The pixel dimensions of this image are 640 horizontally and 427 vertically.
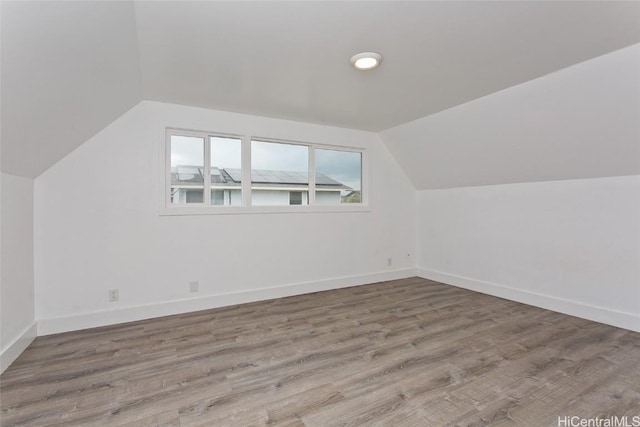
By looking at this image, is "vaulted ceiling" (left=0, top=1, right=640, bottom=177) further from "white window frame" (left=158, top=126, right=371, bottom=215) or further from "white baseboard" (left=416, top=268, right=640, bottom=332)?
"white baseboard" (left=416, top=268, right=640, bottom=332)

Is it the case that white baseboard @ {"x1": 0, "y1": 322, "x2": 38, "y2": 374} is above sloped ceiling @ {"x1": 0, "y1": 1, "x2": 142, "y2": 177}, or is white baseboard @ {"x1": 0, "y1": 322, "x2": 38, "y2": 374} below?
below

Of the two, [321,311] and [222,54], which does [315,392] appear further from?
[222,54]

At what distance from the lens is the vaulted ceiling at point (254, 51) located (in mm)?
1653

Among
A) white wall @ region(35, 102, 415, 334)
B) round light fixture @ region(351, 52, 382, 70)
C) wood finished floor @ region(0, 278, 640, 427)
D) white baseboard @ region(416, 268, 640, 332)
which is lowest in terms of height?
wood finished floor @ region(0, 278, 640, 427)

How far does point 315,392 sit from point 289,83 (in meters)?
2.47

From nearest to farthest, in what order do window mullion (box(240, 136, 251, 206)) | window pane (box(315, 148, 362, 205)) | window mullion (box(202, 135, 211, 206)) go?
window mullion (box(202, 135, 211, 206)) → window mullion (box(240, 136, 251, 206)) → window pane (box(315, 148, 362, 205))

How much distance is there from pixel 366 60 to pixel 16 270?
3.15 m

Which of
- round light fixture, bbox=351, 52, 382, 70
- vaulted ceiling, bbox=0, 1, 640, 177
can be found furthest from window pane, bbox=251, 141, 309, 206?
round light fixture, bbox=351, 52, 382, 70

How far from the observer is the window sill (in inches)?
126

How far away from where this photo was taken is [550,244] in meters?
3.33

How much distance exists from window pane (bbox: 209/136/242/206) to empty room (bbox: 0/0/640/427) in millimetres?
26

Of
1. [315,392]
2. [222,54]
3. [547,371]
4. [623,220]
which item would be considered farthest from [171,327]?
[623,220]

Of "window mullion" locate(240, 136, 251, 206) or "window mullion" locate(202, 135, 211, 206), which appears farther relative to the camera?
"window mullion" locate(240, 136, 251, 206)

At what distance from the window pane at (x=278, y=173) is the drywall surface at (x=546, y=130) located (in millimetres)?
1429
